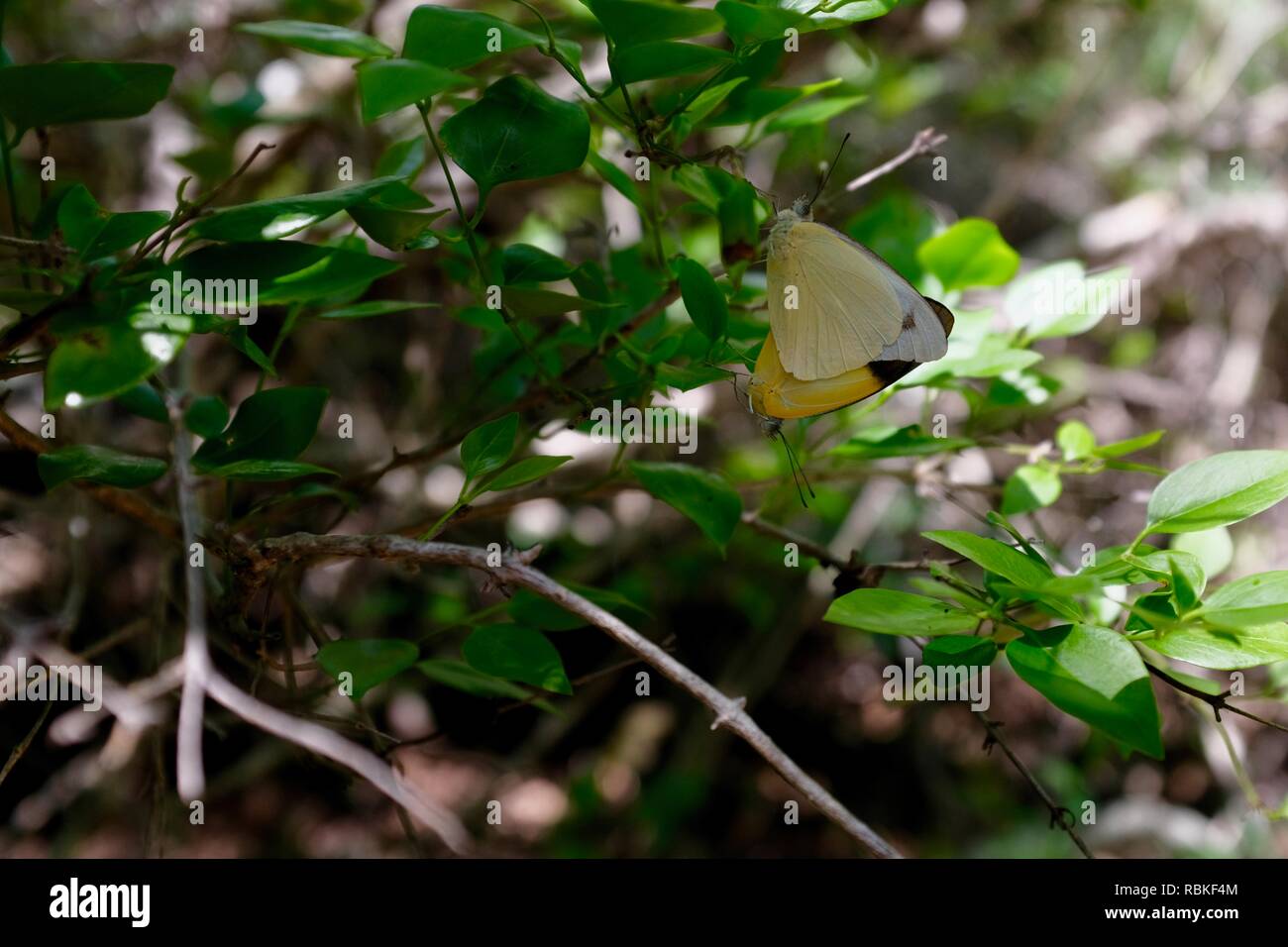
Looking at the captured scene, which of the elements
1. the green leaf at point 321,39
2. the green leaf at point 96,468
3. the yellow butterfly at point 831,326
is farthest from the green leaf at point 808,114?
the green leaf at point 96,468

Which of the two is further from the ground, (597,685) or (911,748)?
(597,685)

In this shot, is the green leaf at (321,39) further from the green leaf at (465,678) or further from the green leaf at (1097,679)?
the green leaf at (1097,679)

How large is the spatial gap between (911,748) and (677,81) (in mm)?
1392

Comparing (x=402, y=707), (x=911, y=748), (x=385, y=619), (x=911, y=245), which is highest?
(x=911, y=245)

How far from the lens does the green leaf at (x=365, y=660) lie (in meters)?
0.59

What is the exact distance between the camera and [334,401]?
1653mm

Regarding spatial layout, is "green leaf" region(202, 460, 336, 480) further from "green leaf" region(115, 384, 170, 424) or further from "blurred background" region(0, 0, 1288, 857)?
"blurred background" region(0, 0, 1288, 857)

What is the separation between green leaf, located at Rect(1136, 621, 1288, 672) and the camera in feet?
1.58

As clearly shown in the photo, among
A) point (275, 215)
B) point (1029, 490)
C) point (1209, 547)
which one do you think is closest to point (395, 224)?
point (275, 215)

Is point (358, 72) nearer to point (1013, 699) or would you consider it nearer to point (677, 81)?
point (677, 81)

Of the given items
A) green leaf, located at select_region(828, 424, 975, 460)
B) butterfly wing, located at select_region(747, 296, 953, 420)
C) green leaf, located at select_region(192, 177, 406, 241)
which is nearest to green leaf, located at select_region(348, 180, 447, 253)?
green leaf, located at select_region(192, 177, 406, 241)

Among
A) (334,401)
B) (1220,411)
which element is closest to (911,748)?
(1220,411)

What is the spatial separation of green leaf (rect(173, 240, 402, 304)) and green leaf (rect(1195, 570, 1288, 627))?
49cm
